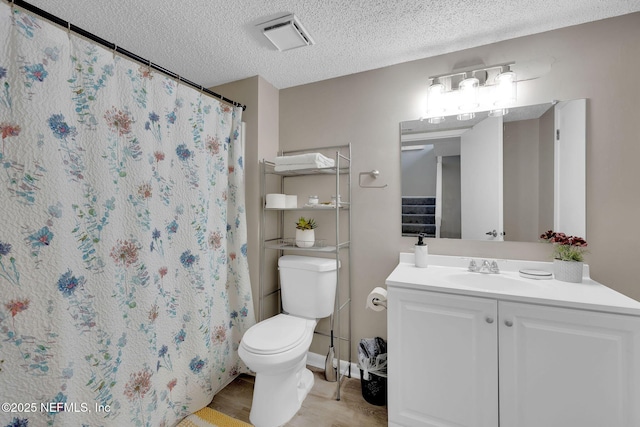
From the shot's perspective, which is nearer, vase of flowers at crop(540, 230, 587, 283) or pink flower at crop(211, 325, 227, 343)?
vase of flowers at crop(540, 230, 587, 283)

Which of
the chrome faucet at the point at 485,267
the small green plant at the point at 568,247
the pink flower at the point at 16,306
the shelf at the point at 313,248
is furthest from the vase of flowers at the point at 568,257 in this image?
the pink flower at the point at 16,306

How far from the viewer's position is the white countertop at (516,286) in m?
1.12

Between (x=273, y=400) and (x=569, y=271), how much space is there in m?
1.76

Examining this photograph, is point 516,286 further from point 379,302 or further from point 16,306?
point 16,306

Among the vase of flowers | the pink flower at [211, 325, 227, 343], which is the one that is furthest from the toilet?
the vase of flowers

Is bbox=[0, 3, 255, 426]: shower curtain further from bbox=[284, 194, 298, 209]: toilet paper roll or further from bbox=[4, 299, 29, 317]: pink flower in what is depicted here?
bbox=[284, 194, 298, 209]: toilet paper roll

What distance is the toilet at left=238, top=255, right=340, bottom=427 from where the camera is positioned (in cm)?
150

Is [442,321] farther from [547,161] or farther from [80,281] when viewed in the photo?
[80,281]

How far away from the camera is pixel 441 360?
52.7 inches

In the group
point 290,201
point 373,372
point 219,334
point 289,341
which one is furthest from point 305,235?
point 373,372

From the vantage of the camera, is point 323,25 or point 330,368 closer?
point 323,25

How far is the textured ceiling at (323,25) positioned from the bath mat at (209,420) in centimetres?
226

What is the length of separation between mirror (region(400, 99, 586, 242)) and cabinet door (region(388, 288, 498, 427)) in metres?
0.60

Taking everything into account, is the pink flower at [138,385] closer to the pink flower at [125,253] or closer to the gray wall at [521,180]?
the pink flower at [125,253]
